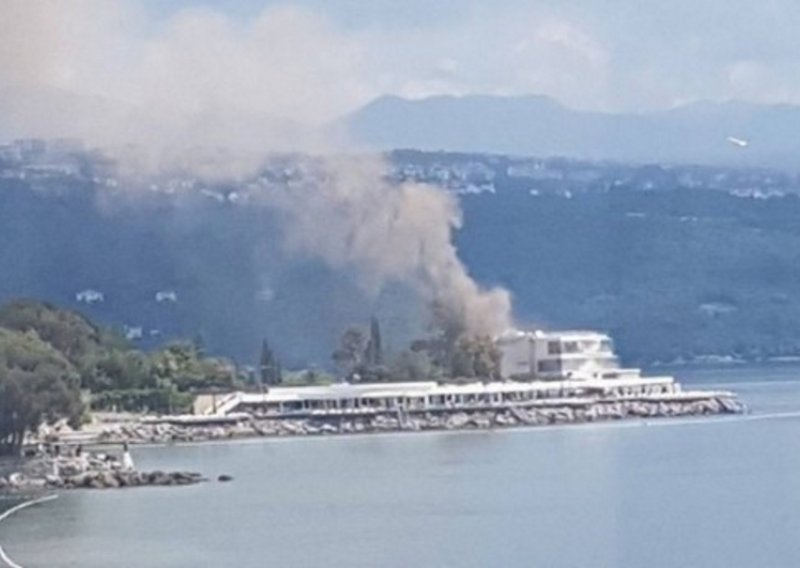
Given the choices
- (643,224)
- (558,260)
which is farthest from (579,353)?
(643,224)

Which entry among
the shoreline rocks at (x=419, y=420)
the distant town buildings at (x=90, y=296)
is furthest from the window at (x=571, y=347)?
the distant town buildings at (x=90, y=296)

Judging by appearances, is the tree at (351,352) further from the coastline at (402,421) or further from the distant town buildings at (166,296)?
the distant town buildings at (166,296)

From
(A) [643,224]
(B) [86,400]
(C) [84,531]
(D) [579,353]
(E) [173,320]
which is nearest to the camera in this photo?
(C) [84,531]

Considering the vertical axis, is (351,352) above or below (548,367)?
above

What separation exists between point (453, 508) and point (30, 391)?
1256 centimetres

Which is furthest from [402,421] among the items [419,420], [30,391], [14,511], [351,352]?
[14,511]

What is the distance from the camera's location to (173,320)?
9338cm

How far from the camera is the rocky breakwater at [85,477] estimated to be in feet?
147

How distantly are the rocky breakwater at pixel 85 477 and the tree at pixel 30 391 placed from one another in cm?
382

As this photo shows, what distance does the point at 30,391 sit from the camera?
51.4 m

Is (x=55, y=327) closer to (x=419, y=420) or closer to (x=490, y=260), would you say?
(x=419, y=420)

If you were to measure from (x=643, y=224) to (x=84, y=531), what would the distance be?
10240 centimetres

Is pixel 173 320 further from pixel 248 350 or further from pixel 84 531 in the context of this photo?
pixel 84 531

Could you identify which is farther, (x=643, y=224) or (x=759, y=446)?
(x=643, y=224)
